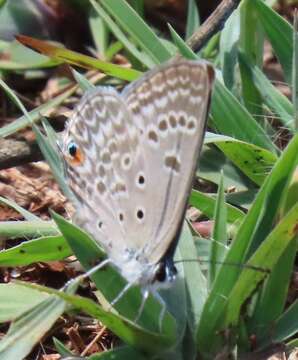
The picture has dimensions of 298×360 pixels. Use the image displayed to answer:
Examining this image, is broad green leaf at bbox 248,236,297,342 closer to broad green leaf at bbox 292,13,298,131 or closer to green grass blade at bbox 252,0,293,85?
broad green leaf at bbox 292,13,298,131

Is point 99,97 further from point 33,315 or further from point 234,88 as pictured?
point 234,88

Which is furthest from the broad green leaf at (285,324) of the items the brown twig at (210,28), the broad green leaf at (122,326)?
the brown twig at (210,28)

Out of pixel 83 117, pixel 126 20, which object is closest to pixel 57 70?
pixel 126 20

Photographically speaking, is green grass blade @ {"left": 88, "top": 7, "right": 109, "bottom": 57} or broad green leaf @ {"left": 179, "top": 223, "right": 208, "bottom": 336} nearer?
broad green leaf @ {"left": 179, "top": 223, "right": 208, "bottom": 336}

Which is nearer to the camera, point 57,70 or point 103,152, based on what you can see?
point 103,152

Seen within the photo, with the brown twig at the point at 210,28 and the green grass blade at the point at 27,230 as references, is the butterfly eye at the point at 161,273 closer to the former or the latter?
the green grass blade at the point at 27,230

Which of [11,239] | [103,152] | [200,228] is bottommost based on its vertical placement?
[200,228]

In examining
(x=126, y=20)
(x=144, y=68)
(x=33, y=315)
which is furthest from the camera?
(x=144, y=68)

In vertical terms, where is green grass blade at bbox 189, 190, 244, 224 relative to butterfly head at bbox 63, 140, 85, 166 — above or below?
below

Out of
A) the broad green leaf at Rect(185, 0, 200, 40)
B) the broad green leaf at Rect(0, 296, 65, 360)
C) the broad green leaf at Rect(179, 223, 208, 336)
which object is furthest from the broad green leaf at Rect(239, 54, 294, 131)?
the broad green leaf at Rect(0, 296, 65, 360)
